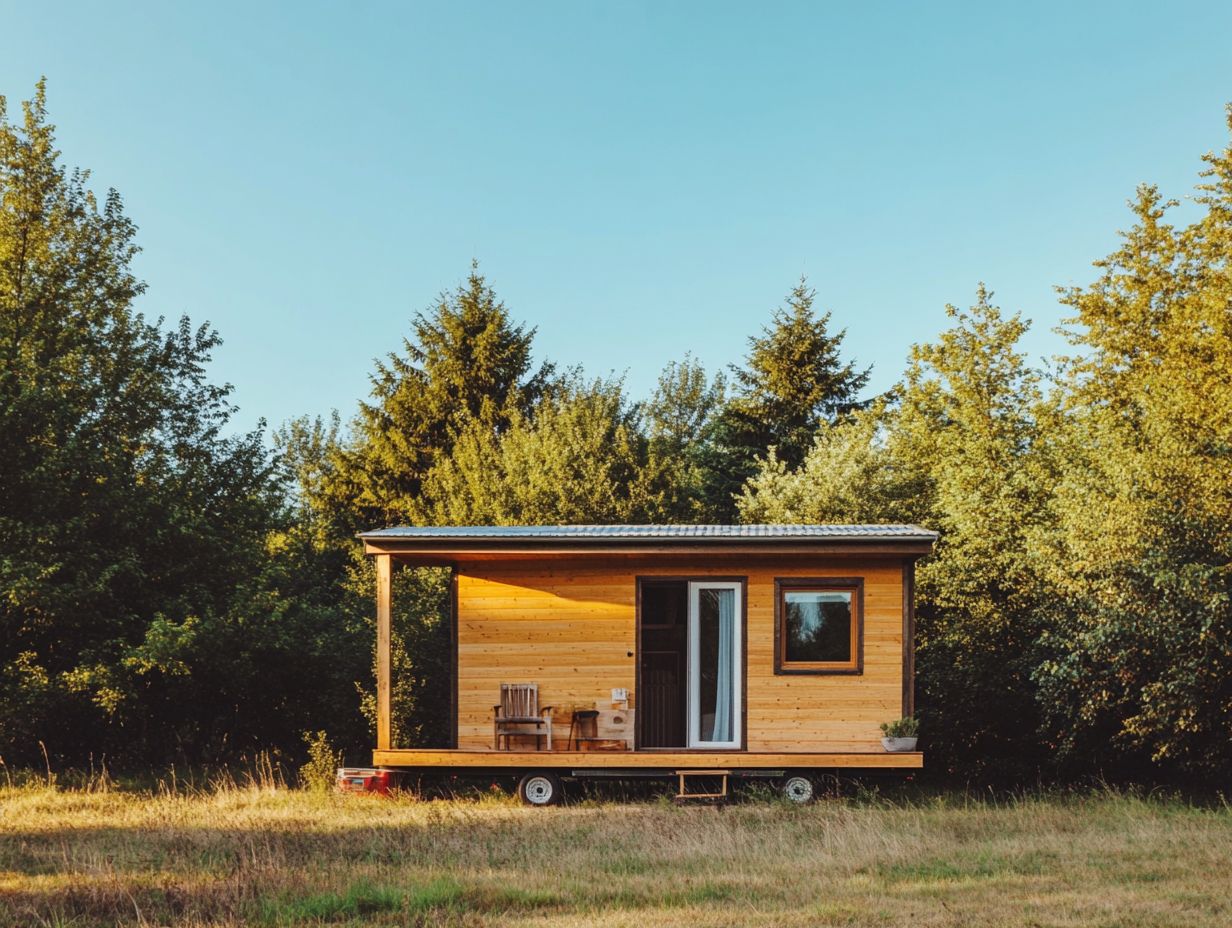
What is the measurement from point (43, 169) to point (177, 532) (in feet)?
24.4

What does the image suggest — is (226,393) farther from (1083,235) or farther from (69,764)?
(1083,235)

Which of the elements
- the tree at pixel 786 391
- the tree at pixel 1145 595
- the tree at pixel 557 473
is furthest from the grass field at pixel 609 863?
the tree at pixel 786 391

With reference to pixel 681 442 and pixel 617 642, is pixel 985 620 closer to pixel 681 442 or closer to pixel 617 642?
pixel 617 642

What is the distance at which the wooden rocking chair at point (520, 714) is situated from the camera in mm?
12070

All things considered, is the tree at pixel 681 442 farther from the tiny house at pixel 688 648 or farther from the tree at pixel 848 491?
the tiny house at pixel 688 648

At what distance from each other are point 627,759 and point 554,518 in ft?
25.5

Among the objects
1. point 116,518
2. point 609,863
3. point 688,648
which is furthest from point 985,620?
point 116,518

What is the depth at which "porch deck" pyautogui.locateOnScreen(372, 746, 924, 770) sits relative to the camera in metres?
11.5

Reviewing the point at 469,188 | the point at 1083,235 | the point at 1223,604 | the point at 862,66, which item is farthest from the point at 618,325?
the point at 1223,604

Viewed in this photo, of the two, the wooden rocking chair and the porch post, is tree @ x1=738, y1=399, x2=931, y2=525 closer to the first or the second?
the wooden rocking chair

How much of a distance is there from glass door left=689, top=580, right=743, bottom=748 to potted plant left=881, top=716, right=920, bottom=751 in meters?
1.68

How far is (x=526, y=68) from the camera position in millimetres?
19281

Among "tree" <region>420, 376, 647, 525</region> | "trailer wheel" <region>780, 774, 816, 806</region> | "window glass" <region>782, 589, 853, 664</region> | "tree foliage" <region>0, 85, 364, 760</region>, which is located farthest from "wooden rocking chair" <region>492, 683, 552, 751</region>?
"tree" <region>420, 376, 647, 525</region>

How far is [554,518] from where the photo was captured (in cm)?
1903
